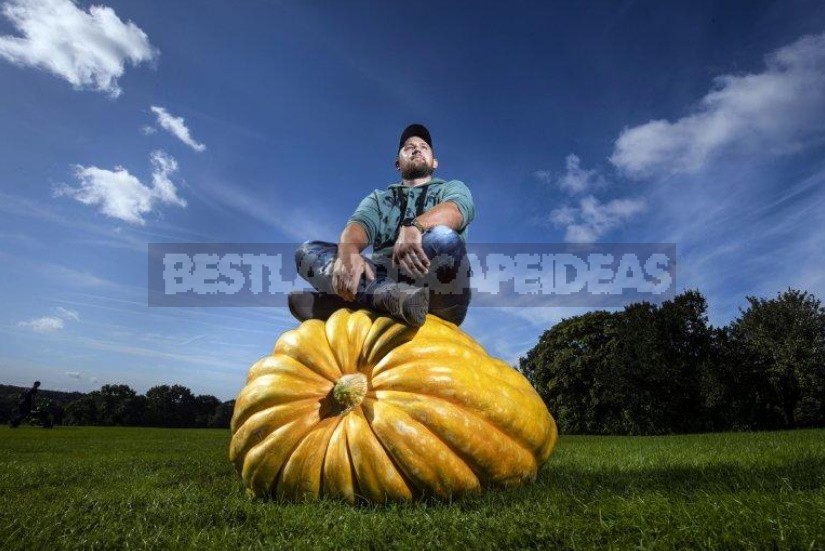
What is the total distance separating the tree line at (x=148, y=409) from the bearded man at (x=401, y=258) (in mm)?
66725

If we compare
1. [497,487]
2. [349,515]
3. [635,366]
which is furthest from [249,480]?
[635,366]

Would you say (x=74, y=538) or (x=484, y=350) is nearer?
(x=74, y=538)

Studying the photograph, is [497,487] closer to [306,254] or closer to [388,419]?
[388,419]

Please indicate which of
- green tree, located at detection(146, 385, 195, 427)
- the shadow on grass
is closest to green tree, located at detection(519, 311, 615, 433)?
the shadow on grass

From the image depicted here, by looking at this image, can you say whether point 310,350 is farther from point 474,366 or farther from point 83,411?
point 83,411

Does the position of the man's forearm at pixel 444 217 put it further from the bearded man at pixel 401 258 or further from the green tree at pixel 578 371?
the green tree at pixel 578 371

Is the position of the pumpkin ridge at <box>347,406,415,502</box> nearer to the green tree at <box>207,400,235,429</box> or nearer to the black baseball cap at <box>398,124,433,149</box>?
the black baseball cap at <box>398,124,433,149</box>

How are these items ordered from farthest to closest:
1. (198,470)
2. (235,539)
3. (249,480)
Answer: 1. (198,470)
2. (249,480)
3. (235,539)

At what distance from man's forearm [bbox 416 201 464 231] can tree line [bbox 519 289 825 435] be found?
103ft

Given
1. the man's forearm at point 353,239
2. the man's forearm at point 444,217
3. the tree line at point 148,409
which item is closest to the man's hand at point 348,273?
the man's forearm at point 353,239

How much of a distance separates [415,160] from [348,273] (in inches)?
65.8

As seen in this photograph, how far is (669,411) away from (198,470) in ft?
107

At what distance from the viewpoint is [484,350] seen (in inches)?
137

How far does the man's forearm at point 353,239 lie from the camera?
382 centimetres
